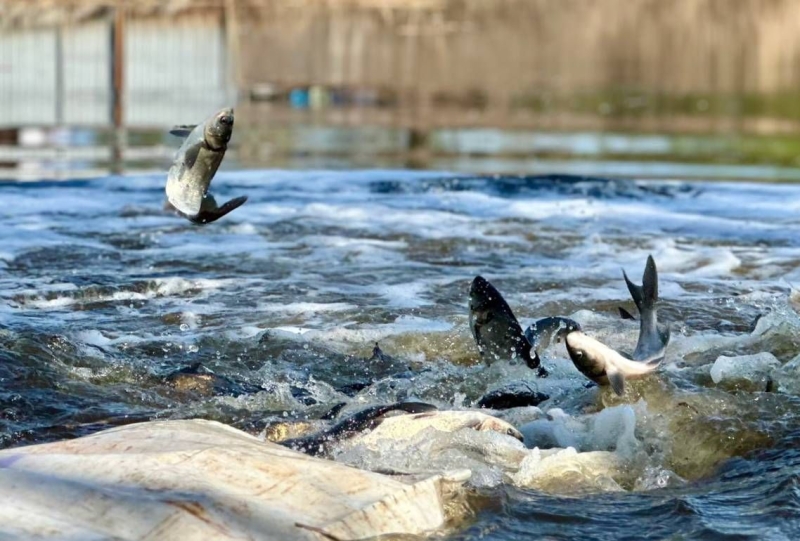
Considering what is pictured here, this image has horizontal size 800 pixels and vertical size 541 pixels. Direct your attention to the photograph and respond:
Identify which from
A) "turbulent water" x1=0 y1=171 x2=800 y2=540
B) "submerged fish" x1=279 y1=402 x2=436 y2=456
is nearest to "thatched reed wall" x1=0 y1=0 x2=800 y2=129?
"turbulent water" x1=0 y1=171 x2=800 y2=540

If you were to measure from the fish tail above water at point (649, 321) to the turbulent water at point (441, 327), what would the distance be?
15 cm

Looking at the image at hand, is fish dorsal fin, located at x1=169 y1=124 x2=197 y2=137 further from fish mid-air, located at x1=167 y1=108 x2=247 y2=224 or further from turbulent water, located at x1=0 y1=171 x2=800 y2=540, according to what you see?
turbulent water, located at x1=0 y1=171 x2=800 y2=540

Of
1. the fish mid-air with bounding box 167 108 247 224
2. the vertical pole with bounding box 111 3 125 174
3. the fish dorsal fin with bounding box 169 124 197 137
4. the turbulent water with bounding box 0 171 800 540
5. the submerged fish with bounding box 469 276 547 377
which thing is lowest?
the turbulent water with bounding box 0 171 800 540

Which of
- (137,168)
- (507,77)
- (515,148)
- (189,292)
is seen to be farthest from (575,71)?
(189,292)

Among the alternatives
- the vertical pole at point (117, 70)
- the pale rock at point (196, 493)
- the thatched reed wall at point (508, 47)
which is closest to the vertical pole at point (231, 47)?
the thatched reed wall at point (508, 47)

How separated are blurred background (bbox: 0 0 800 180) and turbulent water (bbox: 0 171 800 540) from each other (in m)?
4.61

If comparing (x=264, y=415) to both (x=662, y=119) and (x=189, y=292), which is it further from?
(x=662, y=119)

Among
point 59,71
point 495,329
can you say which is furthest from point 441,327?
point 59,71

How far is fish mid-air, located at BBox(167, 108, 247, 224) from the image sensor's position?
4.65 meters

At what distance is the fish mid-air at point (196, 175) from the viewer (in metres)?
4.65

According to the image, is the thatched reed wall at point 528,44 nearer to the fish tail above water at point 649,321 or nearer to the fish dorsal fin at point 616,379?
the fish tail above water at point 649,321

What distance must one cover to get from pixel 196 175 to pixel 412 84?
86.5ft

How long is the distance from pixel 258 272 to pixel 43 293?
4.40ft

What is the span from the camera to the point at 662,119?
23109 mm
